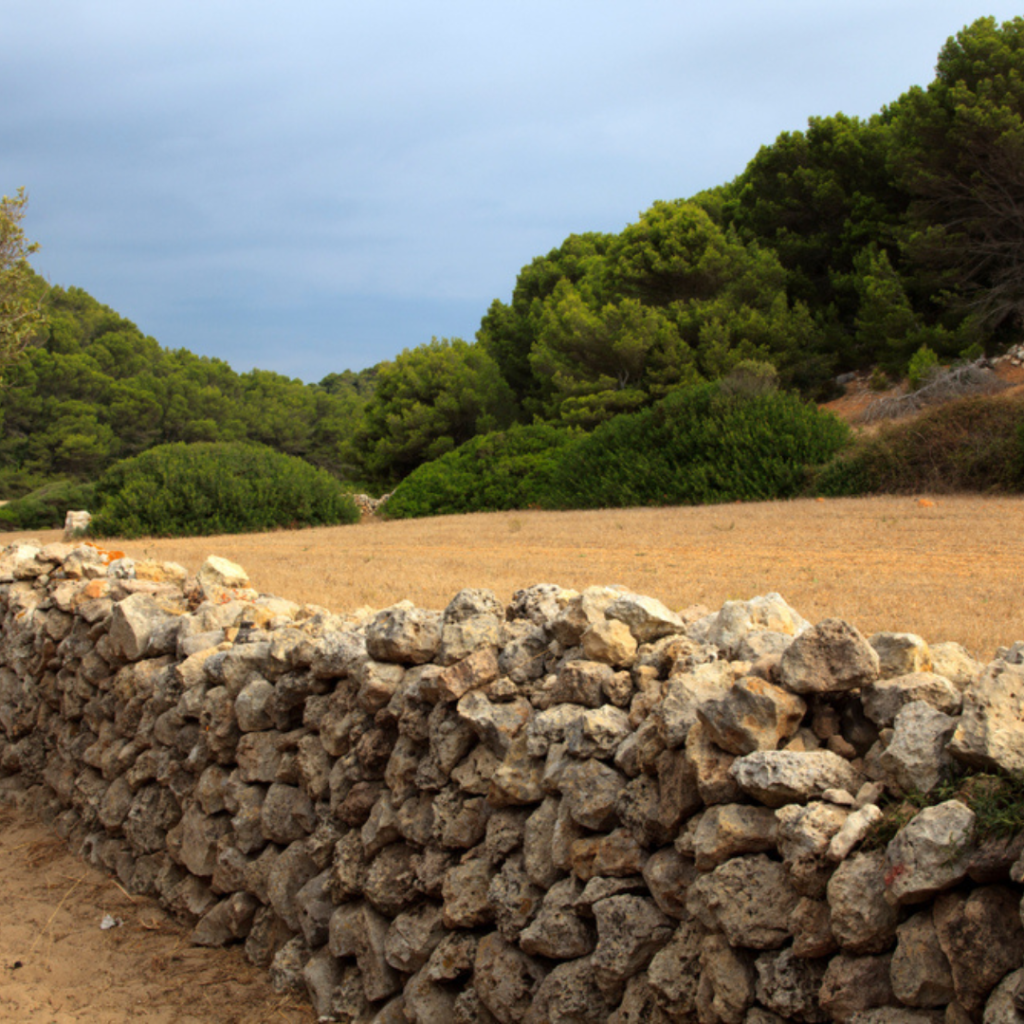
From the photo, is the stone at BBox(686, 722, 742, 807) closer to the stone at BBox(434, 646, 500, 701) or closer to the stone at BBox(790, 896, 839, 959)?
the stone at BBox(790, 896, 839, 959)

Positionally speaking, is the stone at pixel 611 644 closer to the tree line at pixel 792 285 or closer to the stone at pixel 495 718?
the stone at pixel 495 718

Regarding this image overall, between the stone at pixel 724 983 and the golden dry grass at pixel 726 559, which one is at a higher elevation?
the golden dry grass at pixel 726 559

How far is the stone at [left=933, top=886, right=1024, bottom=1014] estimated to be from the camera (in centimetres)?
165

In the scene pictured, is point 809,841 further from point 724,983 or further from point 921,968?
point 724,983

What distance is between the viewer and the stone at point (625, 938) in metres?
2.31

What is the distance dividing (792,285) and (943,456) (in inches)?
595

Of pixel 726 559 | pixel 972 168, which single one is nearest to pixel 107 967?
pixel 726 559

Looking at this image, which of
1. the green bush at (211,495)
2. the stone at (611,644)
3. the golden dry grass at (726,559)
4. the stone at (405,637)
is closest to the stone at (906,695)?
the stone at (611,644)

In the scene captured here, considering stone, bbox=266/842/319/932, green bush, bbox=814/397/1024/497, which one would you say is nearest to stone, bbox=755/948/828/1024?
stone, bbox=266/842/319/932

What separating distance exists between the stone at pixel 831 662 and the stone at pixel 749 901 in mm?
437

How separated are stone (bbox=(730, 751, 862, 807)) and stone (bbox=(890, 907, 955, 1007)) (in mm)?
345

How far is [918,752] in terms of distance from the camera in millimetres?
1988

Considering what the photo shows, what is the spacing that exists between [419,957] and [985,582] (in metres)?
4.01

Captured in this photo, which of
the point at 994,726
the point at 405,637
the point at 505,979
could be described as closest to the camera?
the point at 994,726
